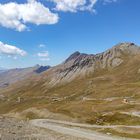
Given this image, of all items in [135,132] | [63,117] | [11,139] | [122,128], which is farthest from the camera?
[63,117]

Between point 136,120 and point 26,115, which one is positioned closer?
point 136,120

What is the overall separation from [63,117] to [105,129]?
32.8 meters

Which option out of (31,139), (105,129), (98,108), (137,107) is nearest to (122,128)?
(105,129)

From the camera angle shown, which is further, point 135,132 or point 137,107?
point 137,107

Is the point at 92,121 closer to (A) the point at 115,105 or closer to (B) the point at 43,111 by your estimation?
(B) the point at 43,111

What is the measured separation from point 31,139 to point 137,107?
86905mm

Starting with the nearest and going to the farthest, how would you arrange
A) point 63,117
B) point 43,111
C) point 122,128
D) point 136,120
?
point 122,128
point 136,120
point 63,117
point 43,111

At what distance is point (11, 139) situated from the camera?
155 ft

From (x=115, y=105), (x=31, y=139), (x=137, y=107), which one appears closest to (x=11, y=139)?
(x=31, y=139)

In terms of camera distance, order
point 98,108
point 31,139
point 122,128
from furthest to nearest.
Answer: point 98,108 < point 122,128 < point 31,139

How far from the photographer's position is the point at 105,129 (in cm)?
8519

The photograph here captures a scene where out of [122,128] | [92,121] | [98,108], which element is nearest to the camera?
[122,128]

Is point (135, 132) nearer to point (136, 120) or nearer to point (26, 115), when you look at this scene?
point (136, 120)

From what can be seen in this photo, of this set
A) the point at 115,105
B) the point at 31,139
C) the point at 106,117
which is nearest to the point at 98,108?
the point at 115,105
